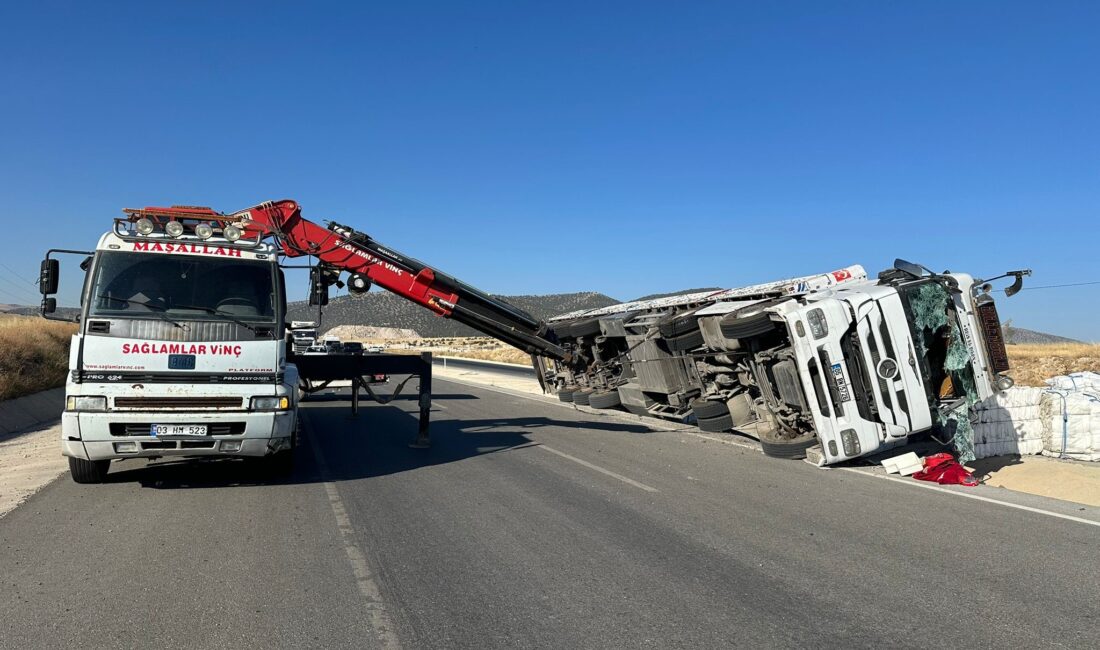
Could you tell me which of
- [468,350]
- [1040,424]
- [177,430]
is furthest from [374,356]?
[468,350]

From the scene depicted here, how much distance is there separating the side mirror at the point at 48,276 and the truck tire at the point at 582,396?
11296mm

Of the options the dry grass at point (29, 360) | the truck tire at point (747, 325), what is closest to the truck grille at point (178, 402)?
the truck tire at point (747, 325)

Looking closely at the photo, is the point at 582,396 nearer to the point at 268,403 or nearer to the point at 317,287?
the point at 317,287

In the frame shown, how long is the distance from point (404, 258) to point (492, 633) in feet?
27.6

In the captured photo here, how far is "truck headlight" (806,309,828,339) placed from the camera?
8.95m

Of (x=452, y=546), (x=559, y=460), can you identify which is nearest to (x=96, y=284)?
(x=452, y=546)

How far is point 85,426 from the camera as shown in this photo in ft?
23.0

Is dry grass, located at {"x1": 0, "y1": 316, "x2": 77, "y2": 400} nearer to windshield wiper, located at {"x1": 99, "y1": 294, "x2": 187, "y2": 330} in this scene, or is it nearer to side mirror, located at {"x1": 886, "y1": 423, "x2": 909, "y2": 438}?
windshield wiper, located at {"x1": 99, "y1": 294, "x2": 187, "y2": 330}

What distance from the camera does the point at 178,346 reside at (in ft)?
24.2

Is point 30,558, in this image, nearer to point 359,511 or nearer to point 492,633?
point 359,511

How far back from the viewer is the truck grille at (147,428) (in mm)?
7102

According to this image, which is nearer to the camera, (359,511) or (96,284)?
(359,511)

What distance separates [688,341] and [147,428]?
772cm

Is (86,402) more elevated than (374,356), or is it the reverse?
(374,356)
